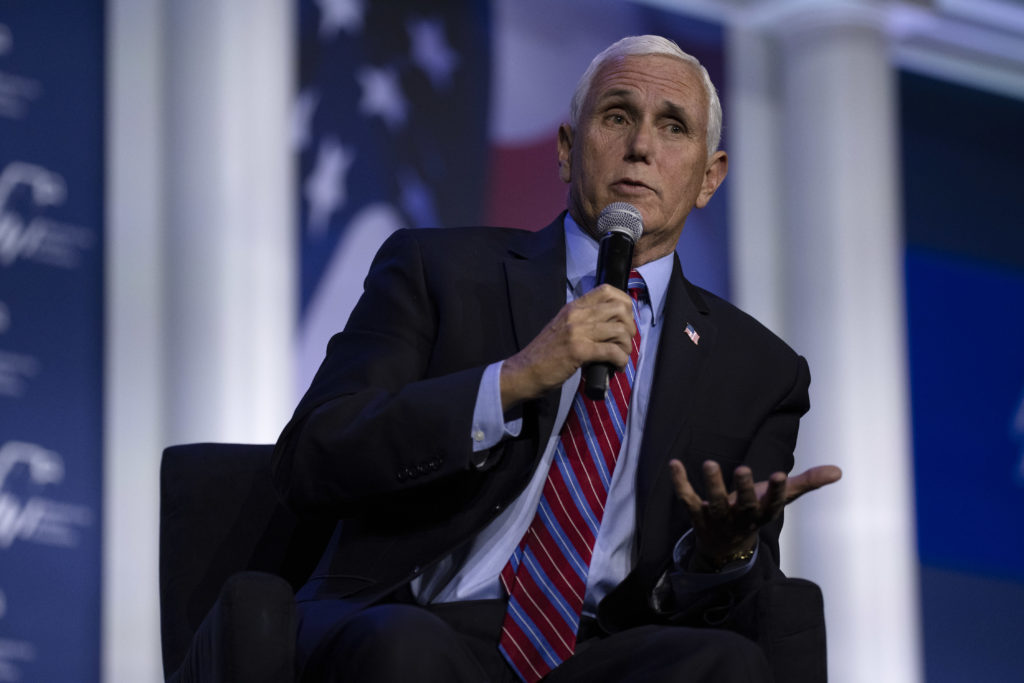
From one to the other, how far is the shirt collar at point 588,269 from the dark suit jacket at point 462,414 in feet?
0.06

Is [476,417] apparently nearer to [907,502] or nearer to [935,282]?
[907,502]

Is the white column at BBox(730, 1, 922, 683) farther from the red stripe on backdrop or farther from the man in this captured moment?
the man

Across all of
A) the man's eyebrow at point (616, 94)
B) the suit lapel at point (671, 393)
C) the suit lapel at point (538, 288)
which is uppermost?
the man's eyebrow at point (616, 94)

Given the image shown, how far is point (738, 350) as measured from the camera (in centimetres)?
194

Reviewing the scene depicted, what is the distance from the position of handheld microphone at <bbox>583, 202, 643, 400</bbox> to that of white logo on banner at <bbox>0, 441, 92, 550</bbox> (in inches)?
74.2

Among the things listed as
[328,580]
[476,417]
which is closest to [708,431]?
[476,417]

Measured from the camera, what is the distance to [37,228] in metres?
3.35

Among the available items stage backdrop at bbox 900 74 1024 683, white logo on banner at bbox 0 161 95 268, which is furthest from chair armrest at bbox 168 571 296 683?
stage backdrop at bbox 900 74 1024 683

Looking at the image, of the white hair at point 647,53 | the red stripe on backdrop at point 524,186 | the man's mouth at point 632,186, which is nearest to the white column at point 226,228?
the red stripe on backdrop at point 524,186

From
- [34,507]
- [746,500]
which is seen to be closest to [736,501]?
[746,500]

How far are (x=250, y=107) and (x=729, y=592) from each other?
227cm

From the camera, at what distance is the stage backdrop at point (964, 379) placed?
4.87 meters

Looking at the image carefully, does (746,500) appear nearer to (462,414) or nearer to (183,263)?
(462,414)

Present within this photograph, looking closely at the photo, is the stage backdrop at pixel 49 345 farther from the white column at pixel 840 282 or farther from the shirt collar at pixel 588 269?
the white column at pixel 840 282
